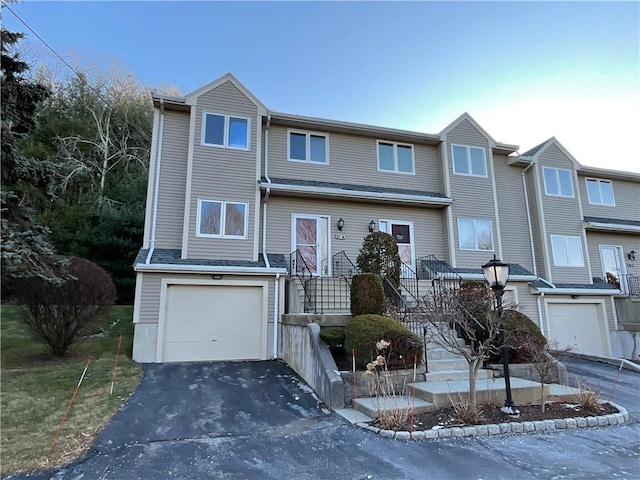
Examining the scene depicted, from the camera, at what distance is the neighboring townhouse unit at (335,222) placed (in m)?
10.7

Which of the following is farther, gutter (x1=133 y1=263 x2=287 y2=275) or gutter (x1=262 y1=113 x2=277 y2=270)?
gutter (x1=262 y1=113 x2=277 y2=270)

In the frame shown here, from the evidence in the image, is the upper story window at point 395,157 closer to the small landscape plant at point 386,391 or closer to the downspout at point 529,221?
the downspout at point 529,221

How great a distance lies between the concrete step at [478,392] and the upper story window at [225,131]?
356 inches

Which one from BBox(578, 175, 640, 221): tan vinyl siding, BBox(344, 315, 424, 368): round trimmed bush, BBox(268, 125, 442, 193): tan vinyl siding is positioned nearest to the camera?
BBox(344, 315, 424, 368): round trimmed bush

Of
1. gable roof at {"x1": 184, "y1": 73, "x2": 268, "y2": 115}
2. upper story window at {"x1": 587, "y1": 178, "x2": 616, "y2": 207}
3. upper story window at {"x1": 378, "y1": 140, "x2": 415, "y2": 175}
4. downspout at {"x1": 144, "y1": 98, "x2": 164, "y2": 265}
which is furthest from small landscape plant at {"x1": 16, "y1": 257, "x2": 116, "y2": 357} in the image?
upper story window at {"x1": 587, "y1": 178, "x2": 616, "y2": 207}

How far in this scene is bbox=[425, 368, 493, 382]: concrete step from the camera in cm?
730

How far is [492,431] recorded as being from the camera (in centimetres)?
535

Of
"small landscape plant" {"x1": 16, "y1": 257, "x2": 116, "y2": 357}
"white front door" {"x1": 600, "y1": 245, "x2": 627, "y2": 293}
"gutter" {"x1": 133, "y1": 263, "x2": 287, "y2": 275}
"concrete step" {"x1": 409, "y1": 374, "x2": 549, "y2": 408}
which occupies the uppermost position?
"white front door" {"x1": 600, "y1": 245, "x2": 627, "y2": 293}

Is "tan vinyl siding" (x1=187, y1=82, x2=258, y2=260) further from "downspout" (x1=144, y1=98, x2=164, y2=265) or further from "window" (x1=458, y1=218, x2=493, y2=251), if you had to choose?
"window" (x1=458, y1=218, x2=493, y2=251)

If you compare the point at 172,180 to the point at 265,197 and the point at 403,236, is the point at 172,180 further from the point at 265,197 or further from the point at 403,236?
the point at 403,236

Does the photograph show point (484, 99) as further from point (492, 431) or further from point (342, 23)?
point (492, 431)

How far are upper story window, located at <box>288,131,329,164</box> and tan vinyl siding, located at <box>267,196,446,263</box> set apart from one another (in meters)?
1.67

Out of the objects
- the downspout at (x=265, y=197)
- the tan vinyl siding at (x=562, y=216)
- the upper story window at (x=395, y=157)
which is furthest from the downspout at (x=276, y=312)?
the tan vinyl siding at (x=562, y=216)

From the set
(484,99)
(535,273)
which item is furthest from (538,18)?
(535,273)
